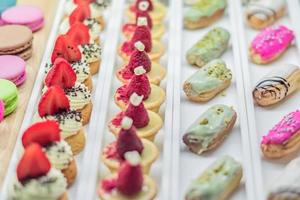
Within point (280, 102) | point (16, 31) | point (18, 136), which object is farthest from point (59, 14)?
point (280, 102)

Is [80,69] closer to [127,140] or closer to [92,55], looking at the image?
[92,55]

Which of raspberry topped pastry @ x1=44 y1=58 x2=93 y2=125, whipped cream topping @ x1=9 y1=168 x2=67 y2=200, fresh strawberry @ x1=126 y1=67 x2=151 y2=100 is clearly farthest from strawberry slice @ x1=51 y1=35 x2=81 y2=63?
whipped cream topping @ x1=9 y1=168 x2=67 y2=200

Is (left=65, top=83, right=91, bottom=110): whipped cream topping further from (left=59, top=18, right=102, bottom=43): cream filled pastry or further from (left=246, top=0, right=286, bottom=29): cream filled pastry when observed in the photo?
(left=246, top=0, right=286, bottom=29): cream filled pastry

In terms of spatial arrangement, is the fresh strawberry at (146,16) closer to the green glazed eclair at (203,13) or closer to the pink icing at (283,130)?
the green glazed eclair at (203,13)

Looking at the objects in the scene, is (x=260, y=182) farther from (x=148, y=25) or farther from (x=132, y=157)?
(x=148, y=25)

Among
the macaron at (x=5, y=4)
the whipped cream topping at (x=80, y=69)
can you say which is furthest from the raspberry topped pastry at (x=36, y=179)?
the macaron at (x=5, y=4)
